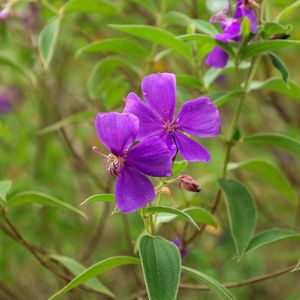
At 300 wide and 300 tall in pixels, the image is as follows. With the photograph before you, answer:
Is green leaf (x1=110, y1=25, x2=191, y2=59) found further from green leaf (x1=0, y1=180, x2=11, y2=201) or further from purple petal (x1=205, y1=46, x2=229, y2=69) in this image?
green leaf (x1=0, y1=180, x2=11, y2=201)

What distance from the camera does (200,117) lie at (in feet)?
3.45

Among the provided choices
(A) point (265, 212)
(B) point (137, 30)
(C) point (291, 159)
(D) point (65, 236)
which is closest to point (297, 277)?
(C) point (291, 159)

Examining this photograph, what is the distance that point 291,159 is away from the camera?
293cm

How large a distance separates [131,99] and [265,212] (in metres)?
Answer: 1.38

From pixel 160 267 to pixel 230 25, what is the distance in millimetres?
516

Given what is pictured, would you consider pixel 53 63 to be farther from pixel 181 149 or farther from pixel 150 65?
pixel 181 149

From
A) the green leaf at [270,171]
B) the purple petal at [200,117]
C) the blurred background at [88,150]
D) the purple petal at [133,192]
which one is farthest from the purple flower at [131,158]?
the blurred background at [88,150]

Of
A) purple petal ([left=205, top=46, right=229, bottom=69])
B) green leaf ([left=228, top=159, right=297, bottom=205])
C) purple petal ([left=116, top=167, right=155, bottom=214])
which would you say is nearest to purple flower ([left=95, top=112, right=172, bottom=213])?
purple petal ([left=116, top=167, right=155, bottom=214])

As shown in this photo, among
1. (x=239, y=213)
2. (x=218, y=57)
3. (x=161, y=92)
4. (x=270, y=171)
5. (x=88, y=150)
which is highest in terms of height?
(x=161, y=92)

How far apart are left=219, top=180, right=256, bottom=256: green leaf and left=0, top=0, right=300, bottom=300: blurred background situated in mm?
500

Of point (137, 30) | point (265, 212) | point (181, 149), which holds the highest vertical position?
point (137, 30)

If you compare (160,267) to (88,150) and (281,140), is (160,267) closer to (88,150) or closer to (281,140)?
(281,140)

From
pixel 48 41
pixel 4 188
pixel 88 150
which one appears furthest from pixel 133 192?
pixel 88 150

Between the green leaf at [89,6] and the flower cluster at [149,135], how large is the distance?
0.66m
